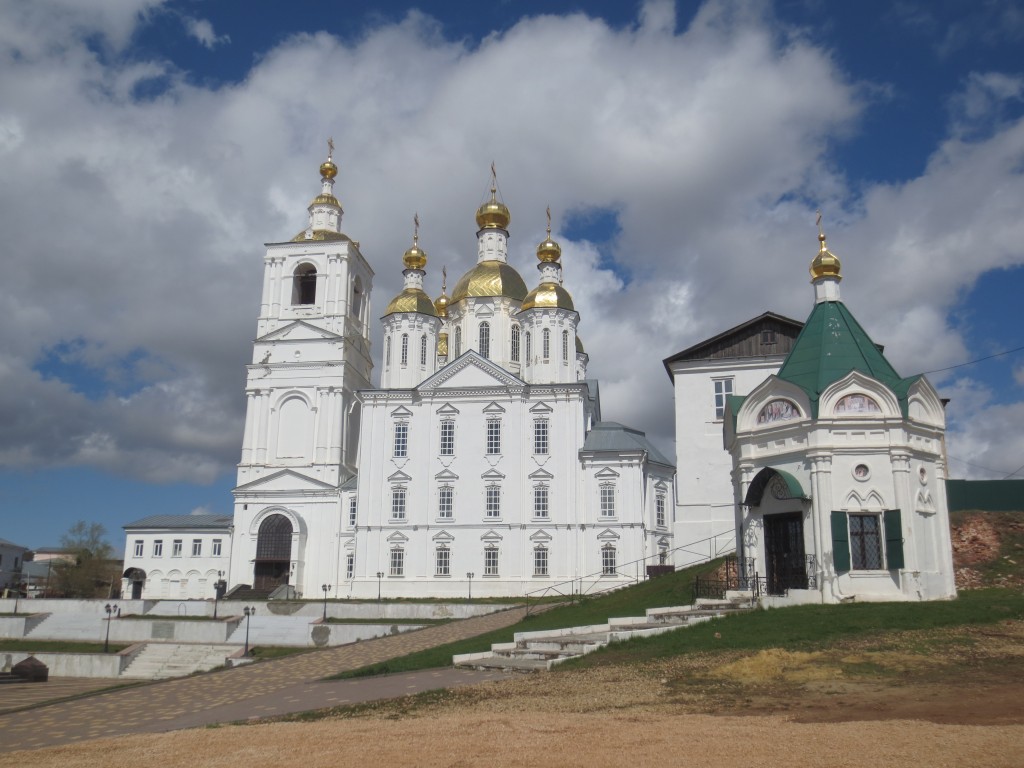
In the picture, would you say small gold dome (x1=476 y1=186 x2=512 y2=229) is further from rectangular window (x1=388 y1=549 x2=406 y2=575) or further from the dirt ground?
the dirt ground

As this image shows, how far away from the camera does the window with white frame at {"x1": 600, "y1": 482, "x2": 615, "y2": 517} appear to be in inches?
1587

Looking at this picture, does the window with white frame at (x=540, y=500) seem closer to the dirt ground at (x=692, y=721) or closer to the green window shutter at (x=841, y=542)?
the green window shutter at (x=841, y=542)

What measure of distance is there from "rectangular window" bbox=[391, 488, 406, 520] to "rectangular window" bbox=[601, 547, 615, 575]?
31.4ft

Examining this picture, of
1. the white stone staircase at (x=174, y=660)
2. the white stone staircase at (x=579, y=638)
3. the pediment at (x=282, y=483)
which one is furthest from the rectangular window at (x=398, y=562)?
the white stone staircase at (x=579, y=638)

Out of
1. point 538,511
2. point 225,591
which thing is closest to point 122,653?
point 225,591

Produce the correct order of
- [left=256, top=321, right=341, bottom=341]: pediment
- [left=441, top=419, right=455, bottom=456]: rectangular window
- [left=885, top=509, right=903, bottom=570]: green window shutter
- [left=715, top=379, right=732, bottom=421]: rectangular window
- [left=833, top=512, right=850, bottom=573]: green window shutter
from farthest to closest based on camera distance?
[left=256, top=321, right=341, bottom=341]: pediment, [left=441, top=419, right=455, bottom=456]: rectangular window, [left=715, top=379, right=732, bottom=421]: rectangular window, [left=833, top=512, right=850, bottom=573]: green window shutter, [left=885, top=509, right=903, bottom=570]: green window shutter

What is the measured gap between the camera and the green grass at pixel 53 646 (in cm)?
3072

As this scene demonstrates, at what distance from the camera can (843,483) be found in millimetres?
19719

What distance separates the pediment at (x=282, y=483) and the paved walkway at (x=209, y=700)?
23.5 meters

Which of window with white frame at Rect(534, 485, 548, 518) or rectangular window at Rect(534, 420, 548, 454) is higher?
rectangular window at Rect(534, 420, 548, 454)

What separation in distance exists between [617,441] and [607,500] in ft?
9.47

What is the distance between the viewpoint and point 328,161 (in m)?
51.9

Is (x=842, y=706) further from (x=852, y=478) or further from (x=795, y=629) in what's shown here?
(x=852, y=478)

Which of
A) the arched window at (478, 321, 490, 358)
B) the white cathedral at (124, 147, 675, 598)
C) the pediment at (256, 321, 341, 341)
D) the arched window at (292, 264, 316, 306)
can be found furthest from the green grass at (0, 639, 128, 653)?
the arched window at (478, 321, 490, 358)
